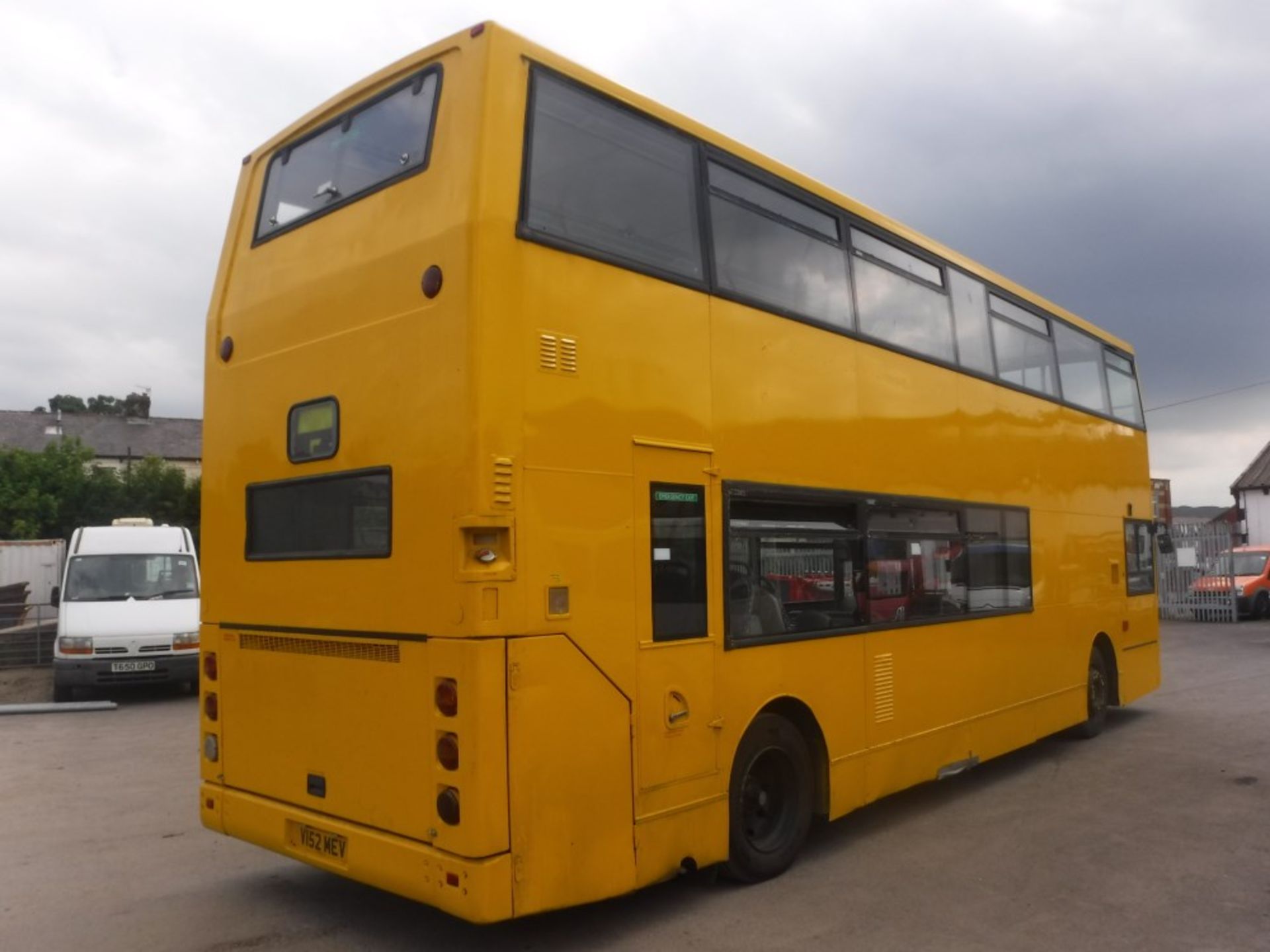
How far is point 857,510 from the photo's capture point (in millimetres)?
7219

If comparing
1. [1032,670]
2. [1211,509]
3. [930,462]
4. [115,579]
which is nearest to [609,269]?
[930,462]

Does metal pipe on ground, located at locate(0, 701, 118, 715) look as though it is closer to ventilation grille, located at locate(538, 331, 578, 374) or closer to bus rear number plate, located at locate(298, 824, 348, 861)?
bus rear number plate, located at locate(298, 824, 348, 861)

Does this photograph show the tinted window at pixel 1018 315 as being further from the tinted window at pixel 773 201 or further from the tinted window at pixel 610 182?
the tinted window at pixel 610 182

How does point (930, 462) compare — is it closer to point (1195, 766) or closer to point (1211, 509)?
point (1195, 766)

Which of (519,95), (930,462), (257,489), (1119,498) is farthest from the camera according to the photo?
(1119,498)

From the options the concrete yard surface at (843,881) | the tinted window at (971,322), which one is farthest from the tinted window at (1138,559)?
the tinted window at (971,322)

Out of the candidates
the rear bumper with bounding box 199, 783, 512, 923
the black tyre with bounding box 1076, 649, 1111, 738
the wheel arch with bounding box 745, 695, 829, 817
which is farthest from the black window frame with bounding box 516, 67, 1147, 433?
the black tyre with bounding box 1076, 649, 1111, 738

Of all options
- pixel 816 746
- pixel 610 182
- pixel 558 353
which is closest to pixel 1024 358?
pixel 816 746

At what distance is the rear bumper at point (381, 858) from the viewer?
14.8 feet

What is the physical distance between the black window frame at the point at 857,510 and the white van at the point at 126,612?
10598 millimetres

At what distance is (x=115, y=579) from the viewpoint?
15633 millimetres

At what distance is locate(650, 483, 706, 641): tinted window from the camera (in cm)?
548

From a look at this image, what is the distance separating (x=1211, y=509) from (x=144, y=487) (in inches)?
4475

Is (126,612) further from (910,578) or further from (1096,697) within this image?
(1096,697)
